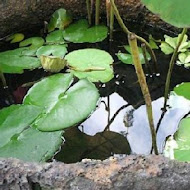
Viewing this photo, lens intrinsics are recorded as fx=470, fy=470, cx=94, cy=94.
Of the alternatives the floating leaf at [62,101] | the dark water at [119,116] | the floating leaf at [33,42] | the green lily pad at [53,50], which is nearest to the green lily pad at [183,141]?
the dark water at [119,116]

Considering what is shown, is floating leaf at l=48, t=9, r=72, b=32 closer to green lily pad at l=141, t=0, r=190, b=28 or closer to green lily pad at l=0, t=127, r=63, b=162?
green lily pad at l=0, t=127, r=63, b=162

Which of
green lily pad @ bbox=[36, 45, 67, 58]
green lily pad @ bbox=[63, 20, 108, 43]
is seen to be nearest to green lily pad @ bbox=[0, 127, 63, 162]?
green lily pad @ bbox=[36, 45, 67, 58]

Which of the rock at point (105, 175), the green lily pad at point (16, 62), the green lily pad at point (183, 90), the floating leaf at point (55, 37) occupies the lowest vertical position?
the green lily pad at point (183, 90)

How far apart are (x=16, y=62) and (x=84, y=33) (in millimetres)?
277

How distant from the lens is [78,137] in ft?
4.25

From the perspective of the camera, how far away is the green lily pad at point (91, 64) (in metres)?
1.43

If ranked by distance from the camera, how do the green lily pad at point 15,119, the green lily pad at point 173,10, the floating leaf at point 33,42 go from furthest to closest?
1. the floating leaf at point 33,42
2. the green lily pad at point 15,119
3. the green lily pad at point 173,10

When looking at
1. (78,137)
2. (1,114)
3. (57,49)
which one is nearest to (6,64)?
(57,49)

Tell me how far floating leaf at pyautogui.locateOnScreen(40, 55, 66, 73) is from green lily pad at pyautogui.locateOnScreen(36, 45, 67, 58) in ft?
0.25

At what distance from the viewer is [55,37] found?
5.37 ft

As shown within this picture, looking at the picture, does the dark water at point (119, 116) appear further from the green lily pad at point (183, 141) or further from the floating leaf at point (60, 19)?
the floating leaf at point (60, 19)

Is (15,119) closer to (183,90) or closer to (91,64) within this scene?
(91,64)

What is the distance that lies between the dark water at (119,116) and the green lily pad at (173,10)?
47 cm

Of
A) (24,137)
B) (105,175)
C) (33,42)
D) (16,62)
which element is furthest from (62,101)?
(105,175)
